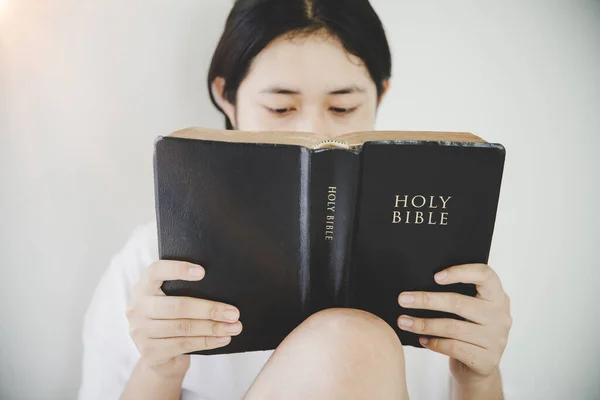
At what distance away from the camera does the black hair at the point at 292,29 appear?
27.9 inches

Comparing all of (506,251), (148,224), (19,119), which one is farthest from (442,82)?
(19,119)

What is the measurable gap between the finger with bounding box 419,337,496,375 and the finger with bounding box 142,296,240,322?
278 millimetres

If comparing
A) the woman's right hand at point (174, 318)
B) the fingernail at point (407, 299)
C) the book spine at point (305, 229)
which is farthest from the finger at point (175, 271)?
the fingernail at point (407, 299)

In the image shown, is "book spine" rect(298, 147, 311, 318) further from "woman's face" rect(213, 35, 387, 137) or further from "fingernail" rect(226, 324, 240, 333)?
"woman's face" rect(213, 35, 387, 137)

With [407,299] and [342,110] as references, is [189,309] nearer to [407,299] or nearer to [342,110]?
[407,299]

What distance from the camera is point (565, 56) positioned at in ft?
2.69

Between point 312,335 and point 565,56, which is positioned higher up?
point 565,56

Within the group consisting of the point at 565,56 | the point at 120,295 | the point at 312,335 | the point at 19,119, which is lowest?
the point at 120,295

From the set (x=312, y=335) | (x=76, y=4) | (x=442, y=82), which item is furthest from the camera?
(x=442, y=82)

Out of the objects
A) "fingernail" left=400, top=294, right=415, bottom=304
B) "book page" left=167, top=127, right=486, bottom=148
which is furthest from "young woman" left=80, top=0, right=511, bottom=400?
"book page" left=167, top=127, right=486, bottom=148

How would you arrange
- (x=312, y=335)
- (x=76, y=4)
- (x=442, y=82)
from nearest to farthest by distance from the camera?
(x=312, y=335) < (x=76, y=4) < (x=442, y=82)

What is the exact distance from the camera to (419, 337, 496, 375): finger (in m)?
0.54

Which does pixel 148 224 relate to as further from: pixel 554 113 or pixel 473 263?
pixel 554 113

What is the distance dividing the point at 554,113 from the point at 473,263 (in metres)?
0.54
